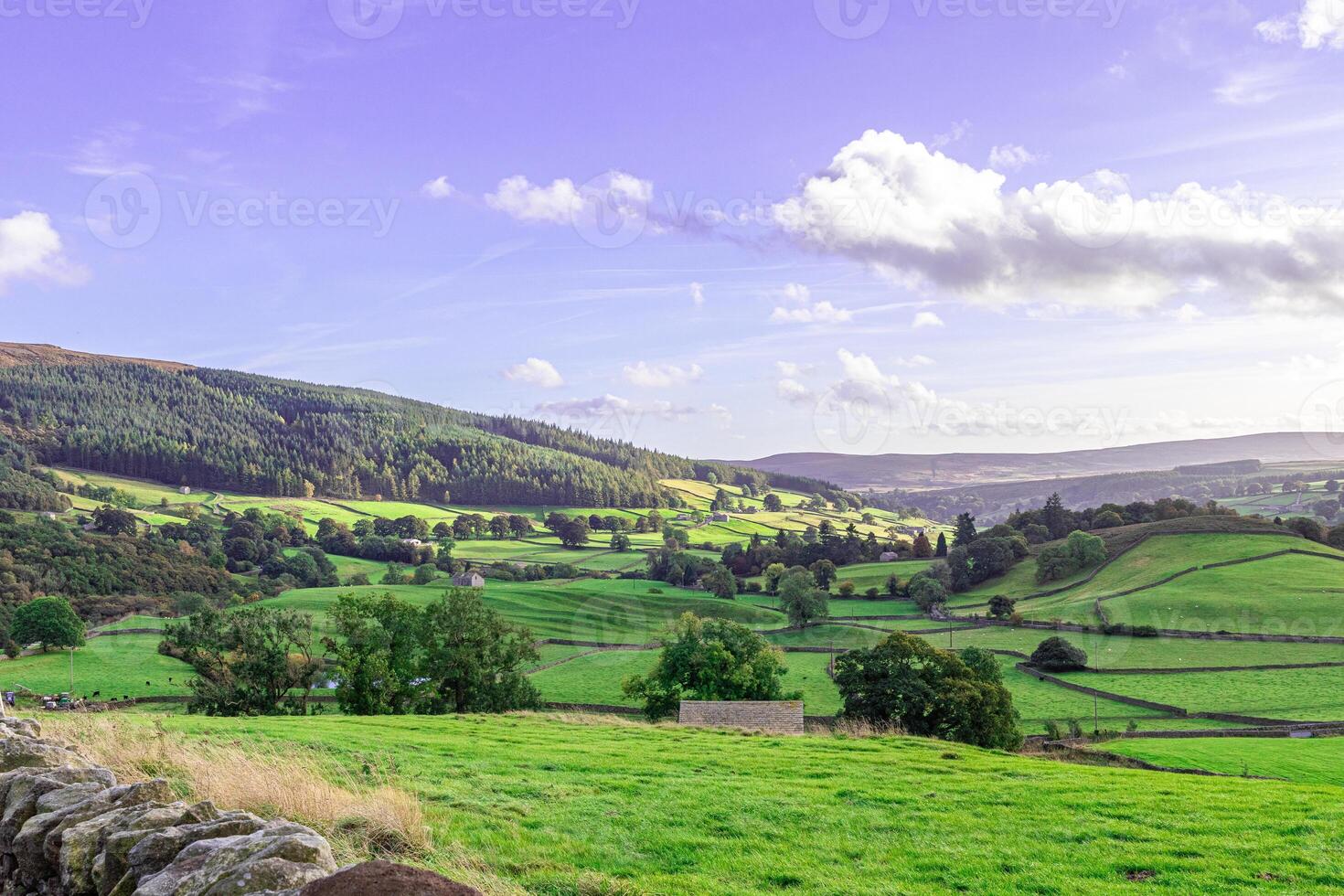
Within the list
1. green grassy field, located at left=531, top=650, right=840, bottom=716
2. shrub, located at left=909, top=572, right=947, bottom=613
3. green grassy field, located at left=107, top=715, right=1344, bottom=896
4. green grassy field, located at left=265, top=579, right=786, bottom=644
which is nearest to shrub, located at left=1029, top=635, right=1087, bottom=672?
green grassy field, located at left=531, top=650, right=840, bottom=716

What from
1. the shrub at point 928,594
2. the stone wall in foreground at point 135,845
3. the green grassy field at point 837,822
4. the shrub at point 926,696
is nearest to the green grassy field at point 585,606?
the shrub at point 928,594

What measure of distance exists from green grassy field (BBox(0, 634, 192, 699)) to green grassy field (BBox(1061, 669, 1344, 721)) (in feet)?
224

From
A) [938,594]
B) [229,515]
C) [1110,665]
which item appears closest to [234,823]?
[1110,665]

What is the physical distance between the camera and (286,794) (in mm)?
9188

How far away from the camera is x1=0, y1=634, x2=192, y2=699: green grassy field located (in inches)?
2406

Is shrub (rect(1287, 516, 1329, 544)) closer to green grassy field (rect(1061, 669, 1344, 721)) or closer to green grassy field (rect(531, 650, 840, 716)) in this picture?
green grassy field (rect(1061, 669, 1344, 721))

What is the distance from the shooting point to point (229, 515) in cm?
16625

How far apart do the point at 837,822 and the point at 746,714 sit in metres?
25.8

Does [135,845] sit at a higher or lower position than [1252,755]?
higher

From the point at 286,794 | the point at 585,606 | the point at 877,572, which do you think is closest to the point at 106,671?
the point at 585,606

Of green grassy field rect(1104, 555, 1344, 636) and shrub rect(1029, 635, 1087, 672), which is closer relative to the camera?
shrub rect(1029, 635, 1087, 672)

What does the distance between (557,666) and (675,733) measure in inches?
1927

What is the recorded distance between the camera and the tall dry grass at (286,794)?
873 centimetres

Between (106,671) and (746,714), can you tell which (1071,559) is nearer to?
(746,714)
